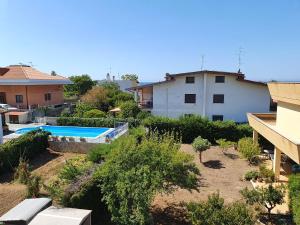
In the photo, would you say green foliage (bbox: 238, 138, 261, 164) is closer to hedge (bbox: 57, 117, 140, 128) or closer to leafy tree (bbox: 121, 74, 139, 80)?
hedge (bbox: 57, 117, 140, 128)

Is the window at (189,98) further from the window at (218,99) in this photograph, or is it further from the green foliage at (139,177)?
the green foliage at (139,177)

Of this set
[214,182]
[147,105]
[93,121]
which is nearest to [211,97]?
[147,105]

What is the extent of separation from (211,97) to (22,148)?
23.1m

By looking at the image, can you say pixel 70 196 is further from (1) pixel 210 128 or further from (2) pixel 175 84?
(2) pixel 175 84

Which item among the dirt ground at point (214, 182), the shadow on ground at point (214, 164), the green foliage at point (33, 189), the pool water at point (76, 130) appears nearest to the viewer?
the green foliage at point (33, 189)

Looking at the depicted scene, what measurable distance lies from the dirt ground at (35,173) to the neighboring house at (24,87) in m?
17.0

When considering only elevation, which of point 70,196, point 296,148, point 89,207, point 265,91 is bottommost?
point 89,207

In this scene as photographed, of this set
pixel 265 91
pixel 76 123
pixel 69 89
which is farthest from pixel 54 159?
pixel 69 89

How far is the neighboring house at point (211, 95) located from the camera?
3444 cm

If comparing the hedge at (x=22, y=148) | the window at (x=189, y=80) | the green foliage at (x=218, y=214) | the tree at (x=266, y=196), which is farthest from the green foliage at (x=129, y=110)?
the green foliage at (x=218, y=214)

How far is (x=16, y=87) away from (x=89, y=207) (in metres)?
32.8

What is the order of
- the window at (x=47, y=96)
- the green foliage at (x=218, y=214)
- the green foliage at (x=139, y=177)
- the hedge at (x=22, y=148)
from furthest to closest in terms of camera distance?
the window at (x=47, y=96) < the hedge at (x=22, y=148) < the green foliage at (x=139, y=177) < the green foliage at (x=218, y=214)

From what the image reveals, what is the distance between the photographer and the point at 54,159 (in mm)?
22516

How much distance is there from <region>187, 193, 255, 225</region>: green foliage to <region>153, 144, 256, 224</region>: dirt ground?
8.68 ft
